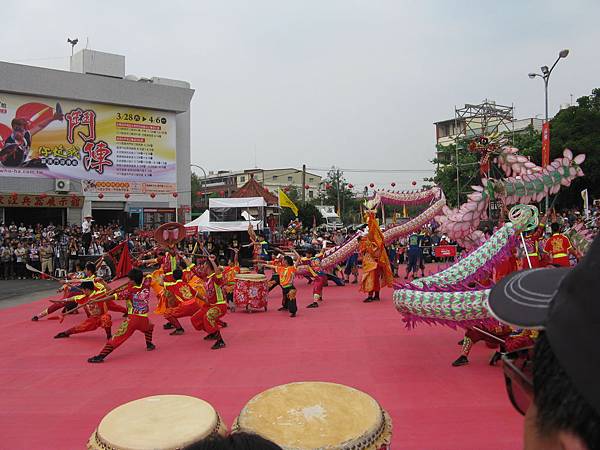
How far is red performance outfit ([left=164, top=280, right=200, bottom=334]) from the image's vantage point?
6.83m

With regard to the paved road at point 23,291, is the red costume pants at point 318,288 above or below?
above

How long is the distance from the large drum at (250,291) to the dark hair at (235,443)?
26.0 ft

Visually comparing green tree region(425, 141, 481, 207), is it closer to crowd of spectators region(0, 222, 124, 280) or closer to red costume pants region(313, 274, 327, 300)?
red costume pants region(313, 274, 327, 300)

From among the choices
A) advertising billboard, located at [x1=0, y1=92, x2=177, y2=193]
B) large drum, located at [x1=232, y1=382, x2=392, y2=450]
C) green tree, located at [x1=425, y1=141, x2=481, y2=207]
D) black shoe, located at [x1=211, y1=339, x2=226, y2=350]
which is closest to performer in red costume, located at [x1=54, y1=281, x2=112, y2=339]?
black shoe, located at [x1=211, y1=339, x2=226, y2=350]

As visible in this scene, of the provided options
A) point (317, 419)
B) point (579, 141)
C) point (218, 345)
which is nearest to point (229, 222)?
point (218, 345)

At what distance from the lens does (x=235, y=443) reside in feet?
3.15

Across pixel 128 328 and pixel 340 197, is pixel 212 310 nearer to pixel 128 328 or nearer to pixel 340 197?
pixel 128 328

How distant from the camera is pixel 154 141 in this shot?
23328 millimetres

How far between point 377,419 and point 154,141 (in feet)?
74.5

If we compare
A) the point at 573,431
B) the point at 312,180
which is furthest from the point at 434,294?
the point at 312,180

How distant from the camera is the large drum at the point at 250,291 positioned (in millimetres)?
8898

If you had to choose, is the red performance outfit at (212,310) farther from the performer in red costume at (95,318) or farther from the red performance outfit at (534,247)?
the red performance outfit at (534,247)

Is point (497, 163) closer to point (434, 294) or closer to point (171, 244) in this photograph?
point (434, 294)

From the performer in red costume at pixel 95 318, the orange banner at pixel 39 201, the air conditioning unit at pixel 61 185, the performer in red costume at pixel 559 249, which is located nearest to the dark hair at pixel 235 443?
the performer in red costume at pixel 95 318
